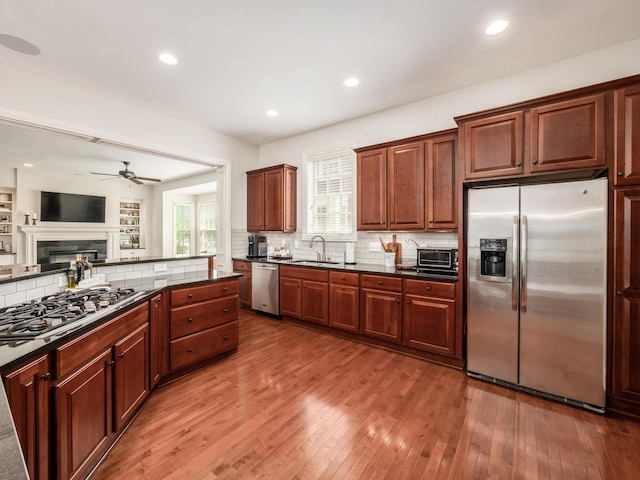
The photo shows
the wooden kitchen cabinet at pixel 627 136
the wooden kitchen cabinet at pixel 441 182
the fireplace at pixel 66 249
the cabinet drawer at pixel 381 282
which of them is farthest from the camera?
the fireplace at pixel 66 249

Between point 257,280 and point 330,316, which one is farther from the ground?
point 257,280

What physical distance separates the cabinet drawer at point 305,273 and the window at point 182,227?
6.00 m

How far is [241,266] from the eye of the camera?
5031mm

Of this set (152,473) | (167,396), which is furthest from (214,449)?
(167,396)

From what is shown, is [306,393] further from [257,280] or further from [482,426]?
[257,280]

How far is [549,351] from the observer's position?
242 centimetres

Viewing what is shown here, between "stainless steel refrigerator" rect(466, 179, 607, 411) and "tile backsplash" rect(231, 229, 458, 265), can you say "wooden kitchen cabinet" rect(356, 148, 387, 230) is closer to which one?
"tile backsplash" rect(231, 229, 458, 265)

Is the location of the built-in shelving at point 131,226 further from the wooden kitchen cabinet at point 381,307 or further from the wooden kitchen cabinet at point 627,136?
the wooden kitchen cabinet at point 627,136

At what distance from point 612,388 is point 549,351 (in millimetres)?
426

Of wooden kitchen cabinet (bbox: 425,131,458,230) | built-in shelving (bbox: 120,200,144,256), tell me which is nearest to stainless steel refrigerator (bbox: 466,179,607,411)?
wooden kitchen cabinet (bbox: 425,131,458,230)

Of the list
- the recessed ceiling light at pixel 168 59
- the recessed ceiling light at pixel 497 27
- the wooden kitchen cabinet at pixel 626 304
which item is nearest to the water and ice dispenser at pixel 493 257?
the wooden kitchen cabinet at pixel 626 304

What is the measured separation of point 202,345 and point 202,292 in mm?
511

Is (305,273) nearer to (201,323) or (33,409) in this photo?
(201,323)

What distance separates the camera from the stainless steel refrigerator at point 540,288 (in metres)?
2.26
